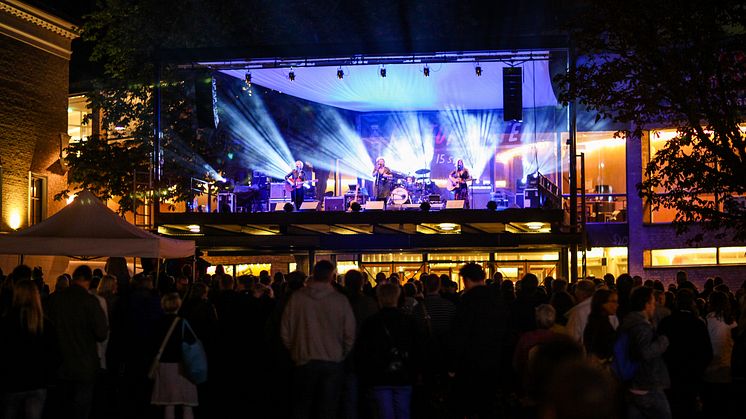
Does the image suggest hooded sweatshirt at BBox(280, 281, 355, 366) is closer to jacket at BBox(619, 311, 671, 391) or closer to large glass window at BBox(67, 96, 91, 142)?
jacket at BBox(619, 311, 671, 391)

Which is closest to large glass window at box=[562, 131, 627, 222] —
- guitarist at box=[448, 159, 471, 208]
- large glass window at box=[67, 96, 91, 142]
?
guitarist at box=[448, 159, 471, 208]

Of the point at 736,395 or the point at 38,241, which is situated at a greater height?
the point at 38,241

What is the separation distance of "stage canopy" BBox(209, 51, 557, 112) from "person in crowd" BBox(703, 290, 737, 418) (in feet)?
45.7

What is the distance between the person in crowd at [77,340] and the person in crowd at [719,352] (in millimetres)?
6258

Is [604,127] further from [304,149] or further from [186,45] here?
[186,45]

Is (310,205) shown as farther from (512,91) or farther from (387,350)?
(387,350)

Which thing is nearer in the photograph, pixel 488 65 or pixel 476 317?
pixel 476 317

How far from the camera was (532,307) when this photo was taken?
34.4 ft

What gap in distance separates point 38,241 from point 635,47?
902 centimetres

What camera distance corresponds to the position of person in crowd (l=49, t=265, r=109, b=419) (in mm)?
8445

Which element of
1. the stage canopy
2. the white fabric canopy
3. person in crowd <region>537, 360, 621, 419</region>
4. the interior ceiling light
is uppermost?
the stage canopy

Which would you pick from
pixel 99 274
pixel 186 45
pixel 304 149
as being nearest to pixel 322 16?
pixel 186 45

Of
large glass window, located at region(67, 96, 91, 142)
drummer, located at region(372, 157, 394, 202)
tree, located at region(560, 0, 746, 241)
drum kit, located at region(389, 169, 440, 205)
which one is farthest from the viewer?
large glass window, located at region(67, 96, 91, 142)

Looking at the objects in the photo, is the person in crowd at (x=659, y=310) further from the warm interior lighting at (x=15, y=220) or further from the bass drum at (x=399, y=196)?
the warm interior lighting at (x=15, y=220)
